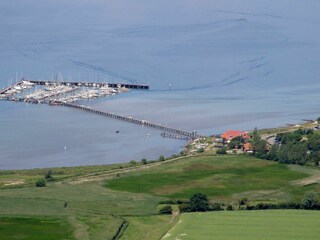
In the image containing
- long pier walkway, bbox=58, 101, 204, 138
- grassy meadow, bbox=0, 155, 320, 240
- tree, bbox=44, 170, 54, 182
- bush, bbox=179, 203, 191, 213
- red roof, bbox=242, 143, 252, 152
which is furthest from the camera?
long pier walkway, bbox=58, 101, 204, 138

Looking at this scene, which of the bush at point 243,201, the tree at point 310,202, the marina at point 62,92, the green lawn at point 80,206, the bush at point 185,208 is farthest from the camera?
the marina at point 62,92

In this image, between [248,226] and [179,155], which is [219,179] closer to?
[179,155]

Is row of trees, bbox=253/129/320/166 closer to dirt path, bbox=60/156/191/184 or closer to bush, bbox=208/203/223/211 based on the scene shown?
dirt path, bbox=60/156/191/184

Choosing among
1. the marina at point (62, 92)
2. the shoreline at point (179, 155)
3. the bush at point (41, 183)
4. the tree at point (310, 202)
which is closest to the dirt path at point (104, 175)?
the shoreline at point (179, 155)

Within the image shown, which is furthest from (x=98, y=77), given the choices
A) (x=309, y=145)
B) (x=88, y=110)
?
(x=309, y=145)

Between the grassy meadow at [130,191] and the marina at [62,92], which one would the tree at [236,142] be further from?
the marina at [62,92]

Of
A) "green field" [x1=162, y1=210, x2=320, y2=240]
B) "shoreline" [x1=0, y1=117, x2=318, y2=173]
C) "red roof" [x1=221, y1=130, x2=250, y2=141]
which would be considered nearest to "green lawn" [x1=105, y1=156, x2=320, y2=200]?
"shoreline" [x1=0, y1=117, x2=318, y2=173]

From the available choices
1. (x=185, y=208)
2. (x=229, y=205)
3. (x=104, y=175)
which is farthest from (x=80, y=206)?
(x=104, y=175)
